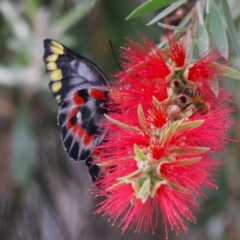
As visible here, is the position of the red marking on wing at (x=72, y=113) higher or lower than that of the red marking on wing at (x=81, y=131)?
higher

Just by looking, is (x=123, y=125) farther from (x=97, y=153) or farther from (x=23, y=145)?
(x=23, y=145)

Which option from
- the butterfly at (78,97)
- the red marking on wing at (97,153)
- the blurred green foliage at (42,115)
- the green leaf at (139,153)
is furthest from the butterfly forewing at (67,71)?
the blurred green foliage at (42,115)

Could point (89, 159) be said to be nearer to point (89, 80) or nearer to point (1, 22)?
point (89, 80)

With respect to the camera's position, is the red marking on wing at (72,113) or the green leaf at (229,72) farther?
the red marking on wing at (72,113)

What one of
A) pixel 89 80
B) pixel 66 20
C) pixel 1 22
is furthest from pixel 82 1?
pixel 89 80

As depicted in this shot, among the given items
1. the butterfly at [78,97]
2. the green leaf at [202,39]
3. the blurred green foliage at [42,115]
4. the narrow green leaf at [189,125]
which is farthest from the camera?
the blurred green foliage at [42,115]

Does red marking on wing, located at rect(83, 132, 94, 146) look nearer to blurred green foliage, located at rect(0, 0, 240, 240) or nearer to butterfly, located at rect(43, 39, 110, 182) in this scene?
butterfly, located at rect(43, 39, 110, 182)

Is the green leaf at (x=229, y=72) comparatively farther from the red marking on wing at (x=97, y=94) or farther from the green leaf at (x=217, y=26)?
the red marking on wing at (x=97, y=94)

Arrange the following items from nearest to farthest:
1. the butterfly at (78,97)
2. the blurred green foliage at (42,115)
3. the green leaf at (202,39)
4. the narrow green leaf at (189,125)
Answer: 1. the narrow green leaf at (189,125)
2. the green leaf at (202,39)
3. the butterfly at (78,97)
4. the blurred green foliage at (42,115)
